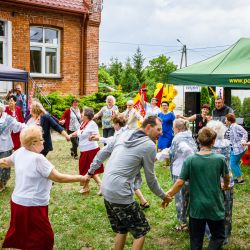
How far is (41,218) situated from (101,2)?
1728 cm

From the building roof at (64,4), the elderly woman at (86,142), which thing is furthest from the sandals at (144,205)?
the building roof at (64,4)

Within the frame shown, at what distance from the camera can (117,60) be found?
46438mm

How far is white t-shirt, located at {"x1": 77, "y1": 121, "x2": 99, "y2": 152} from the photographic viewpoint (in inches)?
303

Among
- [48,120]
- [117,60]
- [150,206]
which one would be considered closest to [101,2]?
[48,120]

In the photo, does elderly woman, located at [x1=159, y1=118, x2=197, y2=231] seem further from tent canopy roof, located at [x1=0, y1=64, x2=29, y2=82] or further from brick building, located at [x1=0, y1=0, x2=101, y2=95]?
brick building, located at [x1=0, y1=0, x2=101, y2=95]

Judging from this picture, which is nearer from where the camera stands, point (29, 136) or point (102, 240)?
point (29, 136)

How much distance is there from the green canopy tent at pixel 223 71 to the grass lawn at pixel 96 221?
2.21 meters

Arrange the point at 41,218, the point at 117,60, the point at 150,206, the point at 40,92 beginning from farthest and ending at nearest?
1. the point at 117,60
2. the point at 40,92
3. the point at 150,206
4. the point at 41,218

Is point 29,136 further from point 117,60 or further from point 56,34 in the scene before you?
point 117,60

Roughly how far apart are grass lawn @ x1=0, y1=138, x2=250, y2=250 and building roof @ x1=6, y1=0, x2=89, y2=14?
425 inches

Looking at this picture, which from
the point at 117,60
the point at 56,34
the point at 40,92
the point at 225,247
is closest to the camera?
the point at 225,247

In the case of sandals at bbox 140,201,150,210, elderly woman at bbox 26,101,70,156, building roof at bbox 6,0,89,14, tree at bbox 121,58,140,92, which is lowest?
sandals at bbox 140,201,150,210

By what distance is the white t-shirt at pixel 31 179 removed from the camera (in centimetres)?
409

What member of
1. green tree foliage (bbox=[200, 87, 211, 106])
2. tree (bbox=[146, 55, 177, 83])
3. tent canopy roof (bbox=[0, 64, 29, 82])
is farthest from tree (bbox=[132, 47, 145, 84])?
tent canopy roof (bbox=[0, 64, 29, 82])
